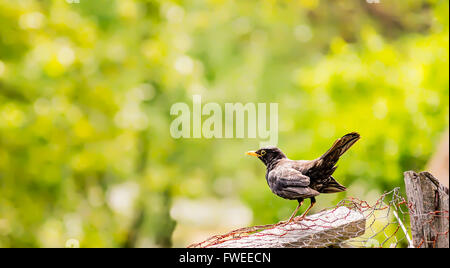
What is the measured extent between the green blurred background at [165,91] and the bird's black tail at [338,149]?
0.69 m

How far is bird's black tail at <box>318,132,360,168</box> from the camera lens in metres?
0.44

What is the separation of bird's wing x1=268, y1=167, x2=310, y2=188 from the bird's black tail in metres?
0.03

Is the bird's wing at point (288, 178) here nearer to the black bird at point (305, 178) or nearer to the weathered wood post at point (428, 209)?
the black bird at point (305, 178)

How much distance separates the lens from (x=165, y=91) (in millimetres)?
1754

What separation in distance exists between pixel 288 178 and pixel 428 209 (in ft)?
0.47

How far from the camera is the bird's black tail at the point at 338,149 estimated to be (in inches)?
17.5

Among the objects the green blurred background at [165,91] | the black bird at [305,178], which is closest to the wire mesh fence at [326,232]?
the black bird at [305,178]

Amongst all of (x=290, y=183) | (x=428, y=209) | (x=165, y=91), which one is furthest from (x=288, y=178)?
(x=165, y=91)

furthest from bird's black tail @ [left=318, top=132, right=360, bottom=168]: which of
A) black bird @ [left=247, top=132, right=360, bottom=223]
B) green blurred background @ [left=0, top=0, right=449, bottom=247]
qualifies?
green blurred background @ [left=0, top=0, right=449, bottom=247]

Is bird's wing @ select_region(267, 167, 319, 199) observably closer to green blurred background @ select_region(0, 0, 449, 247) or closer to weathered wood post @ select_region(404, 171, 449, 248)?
weathered wood post @ select_region(404, 171, 449, 248)

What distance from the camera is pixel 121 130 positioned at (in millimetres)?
1634

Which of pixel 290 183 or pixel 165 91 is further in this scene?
pixel 165 91

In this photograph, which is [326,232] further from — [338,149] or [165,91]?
[165,91]
